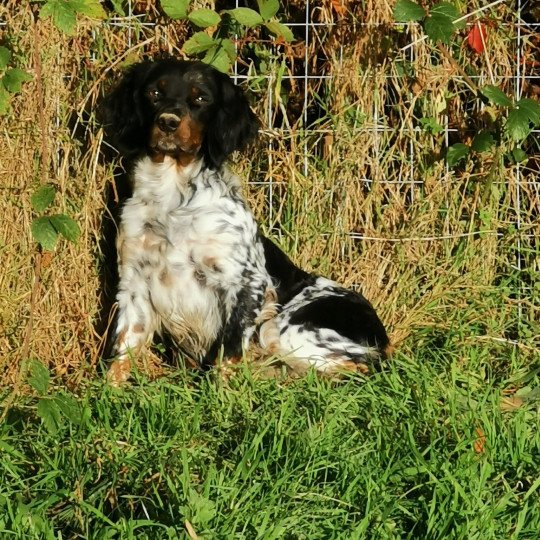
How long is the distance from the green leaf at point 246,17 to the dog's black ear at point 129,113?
1.41 feet

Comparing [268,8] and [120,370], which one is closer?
[120,370]

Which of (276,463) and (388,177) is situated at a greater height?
(388,177)

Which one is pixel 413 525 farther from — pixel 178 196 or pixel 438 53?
pixel 438 53

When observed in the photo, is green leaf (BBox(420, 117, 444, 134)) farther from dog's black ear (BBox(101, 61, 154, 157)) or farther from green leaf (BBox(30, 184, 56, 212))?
green leaf (BBox(30, 184, 56, 212))

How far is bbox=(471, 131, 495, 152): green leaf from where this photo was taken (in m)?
5.04

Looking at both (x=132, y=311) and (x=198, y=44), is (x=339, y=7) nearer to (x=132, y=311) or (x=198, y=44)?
(x=198, y=44)

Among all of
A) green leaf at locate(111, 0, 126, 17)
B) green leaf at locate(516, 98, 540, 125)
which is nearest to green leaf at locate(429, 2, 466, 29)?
green leaf at locate(516, 98, 540, 125)

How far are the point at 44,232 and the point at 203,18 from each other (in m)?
1.48

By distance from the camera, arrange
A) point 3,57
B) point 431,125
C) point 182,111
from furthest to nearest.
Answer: point 431,125 < point 182,111 < point 3,57

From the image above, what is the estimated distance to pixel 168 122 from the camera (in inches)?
174

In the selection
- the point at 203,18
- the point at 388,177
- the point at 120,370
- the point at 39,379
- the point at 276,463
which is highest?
the point at 203,18

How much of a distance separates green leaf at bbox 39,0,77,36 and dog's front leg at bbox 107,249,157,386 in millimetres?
1075

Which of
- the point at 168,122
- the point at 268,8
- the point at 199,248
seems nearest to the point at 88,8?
the point at 168,122

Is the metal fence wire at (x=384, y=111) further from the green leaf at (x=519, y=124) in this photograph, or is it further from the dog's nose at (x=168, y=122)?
the dog's nose at (x=168, y=122)
